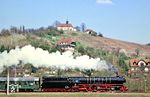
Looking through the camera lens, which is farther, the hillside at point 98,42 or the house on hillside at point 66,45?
the hillside at point 98,42

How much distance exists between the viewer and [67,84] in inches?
2586

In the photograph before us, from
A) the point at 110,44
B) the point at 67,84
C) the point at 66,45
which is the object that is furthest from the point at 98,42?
the point at 67,84

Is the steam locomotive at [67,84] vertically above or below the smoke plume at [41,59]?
below

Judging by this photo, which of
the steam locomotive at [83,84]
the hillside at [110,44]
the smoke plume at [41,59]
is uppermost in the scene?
the hillside at [110,44]

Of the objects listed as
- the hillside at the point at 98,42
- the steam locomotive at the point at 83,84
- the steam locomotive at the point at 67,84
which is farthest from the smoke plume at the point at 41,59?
the hillside at the point at 98,42

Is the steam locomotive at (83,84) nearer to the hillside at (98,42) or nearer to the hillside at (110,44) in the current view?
the hillside at (98,42)

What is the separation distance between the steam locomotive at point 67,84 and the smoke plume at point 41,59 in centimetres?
303

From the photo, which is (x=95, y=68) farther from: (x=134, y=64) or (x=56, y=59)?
(x=134, y=64)

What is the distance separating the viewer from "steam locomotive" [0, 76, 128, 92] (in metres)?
65.1

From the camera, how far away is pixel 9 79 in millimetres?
66375

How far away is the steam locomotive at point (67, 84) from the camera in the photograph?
6506 cm

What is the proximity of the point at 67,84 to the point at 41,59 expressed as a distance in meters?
6.40

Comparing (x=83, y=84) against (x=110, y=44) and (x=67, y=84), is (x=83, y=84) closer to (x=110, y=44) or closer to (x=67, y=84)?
(x=67, y=84)

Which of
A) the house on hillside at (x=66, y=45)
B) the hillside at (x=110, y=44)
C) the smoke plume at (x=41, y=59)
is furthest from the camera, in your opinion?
the hillside at (x=110, y=44)
